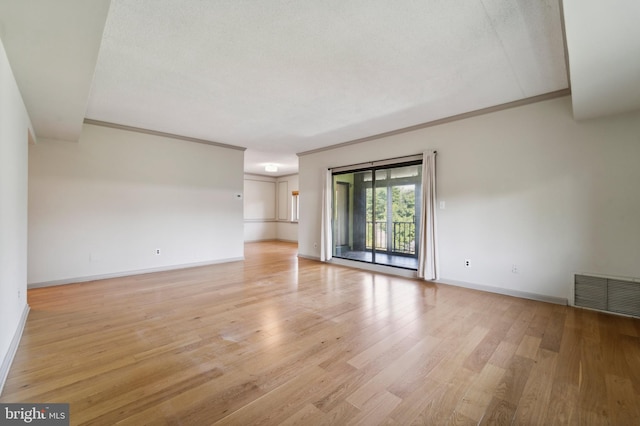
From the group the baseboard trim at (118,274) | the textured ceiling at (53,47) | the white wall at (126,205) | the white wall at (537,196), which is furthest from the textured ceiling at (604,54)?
the baseboard trim at (118,274)

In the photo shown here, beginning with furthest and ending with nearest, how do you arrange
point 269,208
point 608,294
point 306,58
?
point 269,208 → point 608,294 → point 306,58

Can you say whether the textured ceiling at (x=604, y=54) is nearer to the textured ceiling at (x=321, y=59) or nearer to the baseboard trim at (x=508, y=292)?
the textured ceiling at (x=321, y=59)

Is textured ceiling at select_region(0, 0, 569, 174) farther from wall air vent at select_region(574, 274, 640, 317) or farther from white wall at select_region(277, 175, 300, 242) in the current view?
white wall at select_region(277, 175, 300, 242)

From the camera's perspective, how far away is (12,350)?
7.18ft

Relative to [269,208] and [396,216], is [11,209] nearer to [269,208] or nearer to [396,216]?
[396,216]

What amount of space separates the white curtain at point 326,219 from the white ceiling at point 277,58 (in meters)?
2.16

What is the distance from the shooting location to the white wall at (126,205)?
13.9 feet

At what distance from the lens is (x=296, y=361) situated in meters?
2.13

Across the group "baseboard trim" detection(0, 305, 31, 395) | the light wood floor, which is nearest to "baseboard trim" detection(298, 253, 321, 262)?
the light wood floor

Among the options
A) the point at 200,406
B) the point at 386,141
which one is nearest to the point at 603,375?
the point at 200,406

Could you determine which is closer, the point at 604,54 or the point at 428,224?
the point at 604,54

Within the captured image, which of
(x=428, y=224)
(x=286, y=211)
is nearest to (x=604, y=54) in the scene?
(x=428, y=224)

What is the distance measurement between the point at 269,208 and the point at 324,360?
9.15 m

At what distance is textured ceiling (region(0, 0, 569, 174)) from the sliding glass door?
1273 mm
